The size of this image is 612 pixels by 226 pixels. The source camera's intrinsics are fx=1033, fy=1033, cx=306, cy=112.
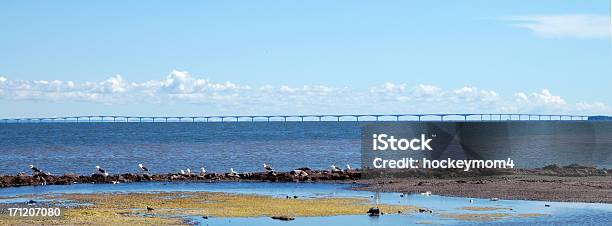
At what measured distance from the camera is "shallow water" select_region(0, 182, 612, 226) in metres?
39.0

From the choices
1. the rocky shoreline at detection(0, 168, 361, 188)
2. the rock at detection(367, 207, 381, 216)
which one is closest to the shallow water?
the rock at detection(367, 207, 381, 216)

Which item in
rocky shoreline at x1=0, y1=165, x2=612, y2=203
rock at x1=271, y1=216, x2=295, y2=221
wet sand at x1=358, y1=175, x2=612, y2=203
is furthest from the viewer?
rocky shoreline at x1=0, y1=165, x2=612, y2=203

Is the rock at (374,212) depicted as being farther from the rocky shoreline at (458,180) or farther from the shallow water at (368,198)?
the rocky shoreline at (458,180)

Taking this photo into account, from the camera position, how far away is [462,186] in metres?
55.2

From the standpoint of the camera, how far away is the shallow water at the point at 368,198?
39.0 metres

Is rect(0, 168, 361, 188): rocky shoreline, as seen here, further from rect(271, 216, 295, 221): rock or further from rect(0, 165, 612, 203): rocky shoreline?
rect(271, 216, 295, 221): rock

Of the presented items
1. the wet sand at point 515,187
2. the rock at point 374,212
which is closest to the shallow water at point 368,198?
the rock at point 374,212

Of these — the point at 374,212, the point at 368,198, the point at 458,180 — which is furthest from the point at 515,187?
the point at 374,212

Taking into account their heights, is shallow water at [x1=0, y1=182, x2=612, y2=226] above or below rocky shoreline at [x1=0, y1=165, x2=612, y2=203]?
below

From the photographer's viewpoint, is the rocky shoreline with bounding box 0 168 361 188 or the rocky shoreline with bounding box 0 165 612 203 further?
the rocky shoreline with bounding box 0 168 361 188

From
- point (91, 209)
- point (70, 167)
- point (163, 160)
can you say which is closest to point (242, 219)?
point (91, 209)

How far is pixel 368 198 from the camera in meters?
49.2

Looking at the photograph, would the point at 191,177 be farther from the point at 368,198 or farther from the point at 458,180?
the point at 368,198

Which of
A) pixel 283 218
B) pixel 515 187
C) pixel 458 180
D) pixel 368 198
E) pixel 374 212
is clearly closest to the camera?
pixel 283 218
